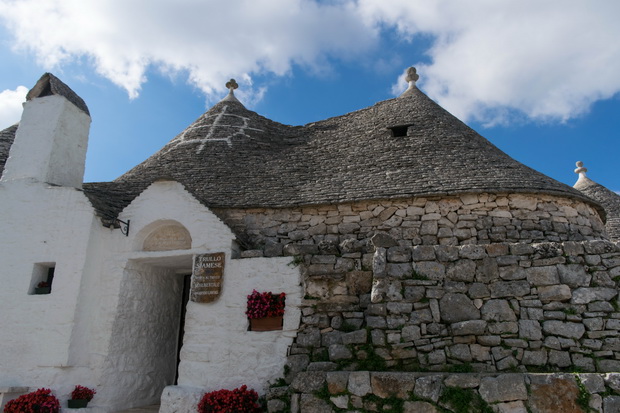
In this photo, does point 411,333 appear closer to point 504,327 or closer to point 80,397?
point 504,327

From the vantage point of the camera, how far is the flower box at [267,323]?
7.58 meters

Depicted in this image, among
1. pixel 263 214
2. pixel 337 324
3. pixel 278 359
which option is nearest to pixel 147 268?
pixel 263 214

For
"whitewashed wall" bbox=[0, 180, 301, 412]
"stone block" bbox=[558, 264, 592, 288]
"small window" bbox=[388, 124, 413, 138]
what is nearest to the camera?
"stone block" bbox=[558, 264, 592, 288]

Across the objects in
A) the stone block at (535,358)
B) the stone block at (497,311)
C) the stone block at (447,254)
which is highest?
→ the stone block at (447,254)

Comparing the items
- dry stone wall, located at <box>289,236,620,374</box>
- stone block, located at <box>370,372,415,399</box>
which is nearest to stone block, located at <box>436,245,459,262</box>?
dry stone wall, located at <box>289,236,620,374</box>

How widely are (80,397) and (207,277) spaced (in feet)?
9.54

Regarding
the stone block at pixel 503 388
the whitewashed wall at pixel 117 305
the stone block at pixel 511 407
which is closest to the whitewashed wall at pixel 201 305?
the whitewashed wall at pixel 117 305

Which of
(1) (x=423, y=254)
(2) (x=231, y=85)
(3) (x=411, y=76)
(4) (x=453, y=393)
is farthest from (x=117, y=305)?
(3) (x=411, y=76)

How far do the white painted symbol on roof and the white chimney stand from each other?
116 inches

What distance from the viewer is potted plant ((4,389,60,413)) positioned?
7.49m

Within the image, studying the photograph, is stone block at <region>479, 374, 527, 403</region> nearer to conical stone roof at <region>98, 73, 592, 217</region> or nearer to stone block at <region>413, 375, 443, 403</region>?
stone block at <region>413, 375, 443, 403</region>

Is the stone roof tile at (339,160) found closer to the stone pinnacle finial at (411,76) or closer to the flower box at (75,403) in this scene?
the stone pinnacle finial at (411,76)

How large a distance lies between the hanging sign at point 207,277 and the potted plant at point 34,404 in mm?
2790

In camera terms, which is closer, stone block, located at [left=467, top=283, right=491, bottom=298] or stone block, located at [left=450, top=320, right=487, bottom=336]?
stone block, located at [left=450, top=320, right=487, bottom=336]
